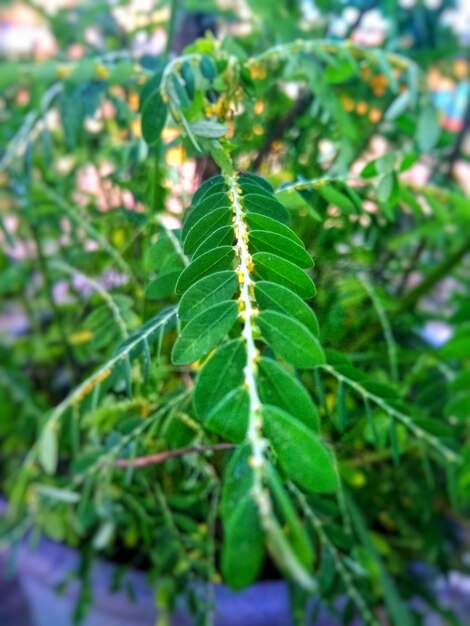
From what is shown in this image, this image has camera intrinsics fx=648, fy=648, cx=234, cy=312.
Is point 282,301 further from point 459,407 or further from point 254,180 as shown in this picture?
point 459,407

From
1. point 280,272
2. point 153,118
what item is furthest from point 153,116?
point 280,272

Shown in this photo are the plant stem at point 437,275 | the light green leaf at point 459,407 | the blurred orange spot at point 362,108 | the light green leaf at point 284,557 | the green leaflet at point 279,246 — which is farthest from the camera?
the blurred orange spot at point 362,108

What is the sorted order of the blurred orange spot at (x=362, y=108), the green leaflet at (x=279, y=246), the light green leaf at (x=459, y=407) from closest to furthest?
the green leaflet at (x=279, y=246) → the light green leaf at (x=459, y=407) → the blurred orange spot at (x=362, y=108)

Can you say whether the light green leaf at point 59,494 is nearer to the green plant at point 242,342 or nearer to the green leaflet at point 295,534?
the green plant at point 242,342

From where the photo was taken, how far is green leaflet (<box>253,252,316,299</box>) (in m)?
0.21

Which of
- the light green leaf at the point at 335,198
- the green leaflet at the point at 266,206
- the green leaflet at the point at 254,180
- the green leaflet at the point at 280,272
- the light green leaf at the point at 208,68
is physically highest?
the light green leaf at the point at 208,68

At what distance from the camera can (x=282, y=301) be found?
200mm

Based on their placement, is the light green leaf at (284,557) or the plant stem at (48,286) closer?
the light green leaf at (284,557)

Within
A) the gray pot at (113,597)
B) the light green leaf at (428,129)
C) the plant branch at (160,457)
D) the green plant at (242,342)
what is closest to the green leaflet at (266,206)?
the green plant at (242,342)

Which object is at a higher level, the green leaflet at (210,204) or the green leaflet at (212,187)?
the green leaflet at (212,187)

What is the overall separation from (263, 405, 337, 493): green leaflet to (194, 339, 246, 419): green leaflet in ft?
0.07

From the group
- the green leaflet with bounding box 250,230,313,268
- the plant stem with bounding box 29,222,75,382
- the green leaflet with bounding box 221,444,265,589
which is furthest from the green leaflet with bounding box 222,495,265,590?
the plant stem with bounding box 29,222,75,382

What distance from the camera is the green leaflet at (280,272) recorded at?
0.21m

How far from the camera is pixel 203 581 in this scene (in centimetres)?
48
